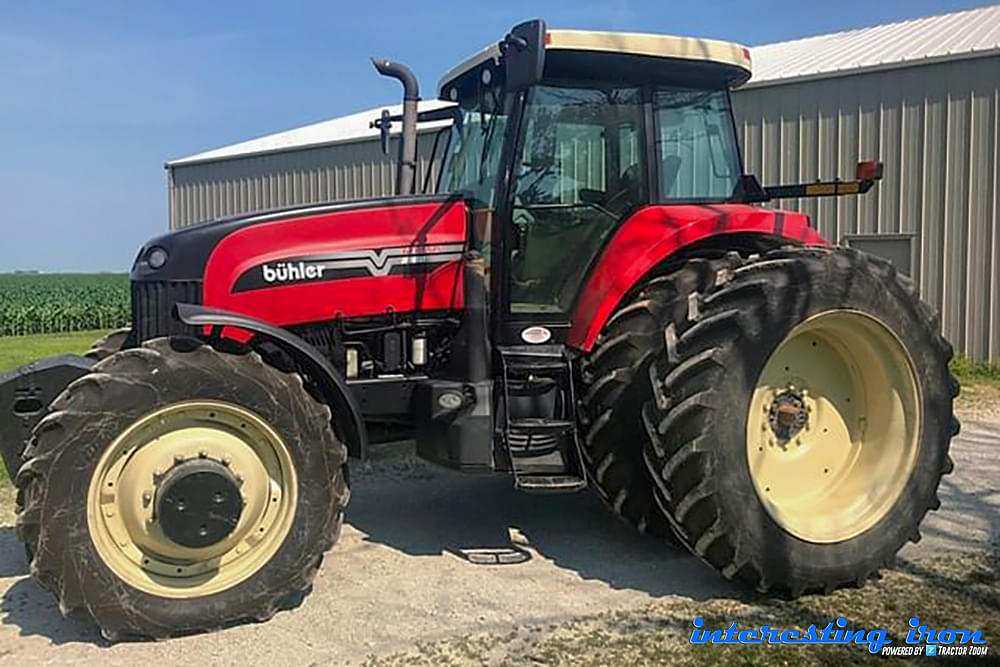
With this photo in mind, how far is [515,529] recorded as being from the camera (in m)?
5.37

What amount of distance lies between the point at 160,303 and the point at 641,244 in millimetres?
2433

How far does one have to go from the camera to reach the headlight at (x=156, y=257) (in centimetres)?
458

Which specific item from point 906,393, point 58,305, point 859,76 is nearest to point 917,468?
point 906,393

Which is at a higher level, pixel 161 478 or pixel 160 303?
pixel 160 303

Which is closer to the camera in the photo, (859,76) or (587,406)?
(587,406)

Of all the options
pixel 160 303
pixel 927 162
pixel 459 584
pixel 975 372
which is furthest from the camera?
pixel 927 162

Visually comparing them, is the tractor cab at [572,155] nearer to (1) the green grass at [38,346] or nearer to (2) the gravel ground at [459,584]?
(2) the gravel ground at [459,584]

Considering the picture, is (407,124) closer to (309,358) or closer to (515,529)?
(309,358)

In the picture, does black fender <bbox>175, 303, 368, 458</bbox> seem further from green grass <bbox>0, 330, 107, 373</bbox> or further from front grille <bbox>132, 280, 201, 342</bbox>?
Answer: green grass <bbox>0, 330, 107, 373</bbox>

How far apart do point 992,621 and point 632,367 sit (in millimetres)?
1880

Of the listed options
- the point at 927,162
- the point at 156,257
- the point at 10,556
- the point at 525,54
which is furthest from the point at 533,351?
the point at 927,162

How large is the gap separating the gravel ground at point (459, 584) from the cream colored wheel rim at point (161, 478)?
27 cm

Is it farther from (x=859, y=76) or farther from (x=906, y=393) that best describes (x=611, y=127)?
(x=859, y=76)

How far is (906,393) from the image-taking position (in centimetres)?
464
